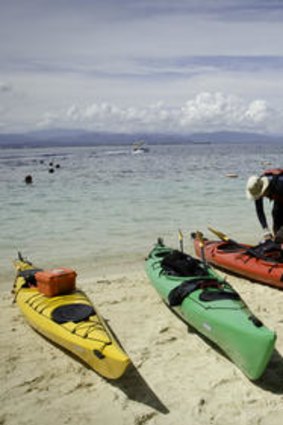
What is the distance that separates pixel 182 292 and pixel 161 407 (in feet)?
6.31

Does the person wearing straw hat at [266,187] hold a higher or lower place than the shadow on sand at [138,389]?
higher

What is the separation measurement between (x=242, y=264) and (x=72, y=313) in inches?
148

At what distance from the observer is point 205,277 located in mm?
6223

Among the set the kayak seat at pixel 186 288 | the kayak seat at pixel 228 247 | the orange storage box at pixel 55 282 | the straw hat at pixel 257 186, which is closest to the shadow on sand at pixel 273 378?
the kayak seat at pixel 186 288

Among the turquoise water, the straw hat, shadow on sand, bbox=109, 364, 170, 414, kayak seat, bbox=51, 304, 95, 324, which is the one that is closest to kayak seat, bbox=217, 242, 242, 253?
the straw hat

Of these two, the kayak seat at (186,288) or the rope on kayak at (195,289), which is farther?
the kayak seat at (186,288)

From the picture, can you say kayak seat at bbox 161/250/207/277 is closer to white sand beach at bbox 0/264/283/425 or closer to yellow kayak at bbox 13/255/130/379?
white sand beach at bbox 0/264/283/425

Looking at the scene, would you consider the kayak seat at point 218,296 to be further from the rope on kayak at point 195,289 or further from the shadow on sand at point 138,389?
the shadow on sand at point 138,389

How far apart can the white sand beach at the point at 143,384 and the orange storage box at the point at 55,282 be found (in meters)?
0.62

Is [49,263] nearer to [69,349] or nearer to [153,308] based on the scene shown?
[153,308]

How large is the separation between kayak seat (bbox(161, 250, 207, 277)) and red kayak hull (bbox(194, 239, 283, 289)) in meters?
1.31

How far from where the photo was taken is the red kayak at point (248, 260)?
7.36 m

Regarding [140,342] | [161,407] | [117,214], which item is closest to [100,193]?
[117,214]

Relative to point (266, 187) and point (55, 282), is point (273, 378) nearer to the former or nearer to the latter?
point (55, 282)
